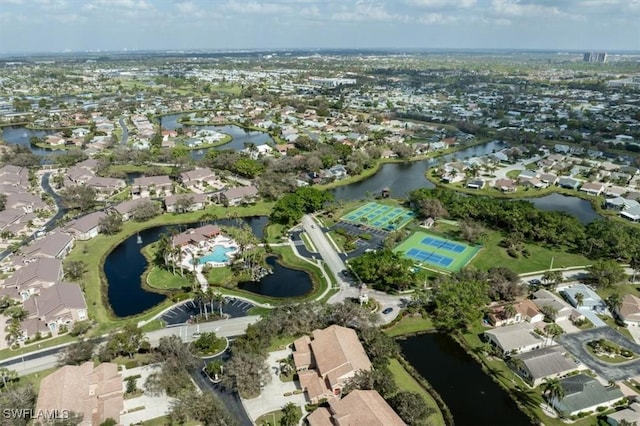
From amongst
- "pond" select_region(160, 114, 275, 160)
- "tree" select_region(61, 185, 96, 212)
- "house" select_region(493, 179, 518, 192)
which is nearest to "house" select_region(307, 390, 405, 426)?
"tree" select_region(61, 185, 96, 212)

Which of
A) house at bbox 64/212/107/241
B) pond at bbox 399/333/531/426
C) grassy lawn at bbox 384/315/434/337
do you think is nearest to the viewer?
pond at bbox 399/333/531/426

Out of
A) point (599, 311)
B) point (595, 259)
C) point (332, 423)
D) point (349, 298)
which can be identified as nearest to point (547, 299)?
point (599, 311)

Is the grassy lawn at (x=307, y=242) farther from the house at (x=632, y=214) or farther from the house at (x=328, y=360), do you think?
the house at (x=632, y=214)

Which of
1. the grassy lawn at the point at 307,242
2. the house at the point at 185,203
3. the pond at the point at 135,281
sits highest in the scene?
the house at the point at 185,203

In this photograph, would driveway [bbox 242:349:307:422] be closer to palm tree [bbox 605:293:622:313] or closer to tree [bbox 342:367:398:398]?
tree [bbox 342:367:398:398]

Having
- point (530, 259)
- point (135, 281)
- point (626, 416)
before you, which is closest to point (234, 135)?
point (135, 281)

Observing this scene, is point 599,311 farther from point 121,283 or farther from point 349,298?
point 121,283

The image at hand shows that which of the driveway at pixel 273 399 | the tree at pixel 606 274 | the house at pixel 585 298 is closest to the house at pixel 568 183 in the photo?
the tree at pixel 606 274
